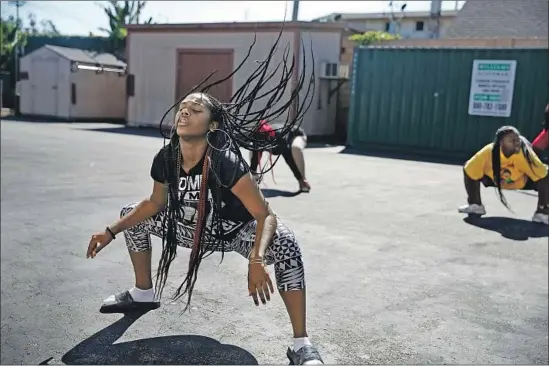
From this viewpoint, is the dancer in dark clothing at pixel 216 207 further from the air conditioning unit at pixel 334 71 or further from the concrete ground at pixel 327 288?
the air conditioning unit at pixel 334 71

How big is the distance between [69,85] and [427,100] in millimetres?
→ 16751

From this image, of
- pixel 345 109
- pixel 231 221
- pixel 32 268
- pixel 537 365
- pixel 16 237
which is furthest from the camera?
pixel 345 109

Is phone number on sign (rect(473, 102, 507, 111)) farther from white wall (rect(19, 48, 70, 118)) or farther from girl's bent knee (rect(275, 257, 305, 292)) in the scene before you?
white wall (rect(19, 48, 70, 118))

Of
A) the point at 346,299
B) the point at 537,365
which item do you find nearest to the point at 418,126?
the point at 346,299

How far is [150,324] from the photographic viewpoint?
280 cm

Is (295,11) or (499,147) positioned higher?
(295,11)

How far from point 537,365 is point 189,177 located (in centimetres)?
186

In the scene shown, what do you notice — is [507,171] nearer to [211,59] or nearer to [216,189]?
[211,59]

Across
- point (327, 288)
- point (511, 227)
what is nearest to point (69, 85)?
point (511, 227)

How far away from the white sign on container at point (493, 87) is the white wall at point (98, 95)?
67.9 feet

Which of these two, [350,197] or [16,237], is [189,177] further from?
[350,197]

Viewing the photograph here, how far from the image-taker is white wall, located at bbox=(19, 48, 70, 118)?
21391mm

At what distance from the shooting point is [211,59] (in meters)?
2.75

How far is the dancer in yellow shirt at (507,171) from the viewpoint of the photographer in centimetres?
349
